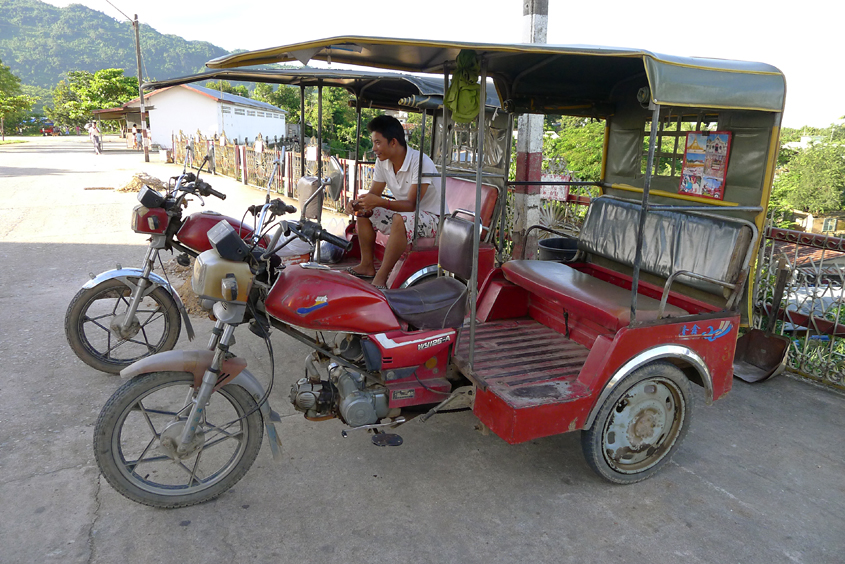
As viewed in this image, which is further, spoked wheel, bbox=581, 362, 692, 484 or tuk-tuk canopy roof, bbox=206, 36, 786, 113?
spoked wheel, bbox=581, 362, 692, 484

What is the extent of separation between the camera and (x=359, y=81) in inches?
210

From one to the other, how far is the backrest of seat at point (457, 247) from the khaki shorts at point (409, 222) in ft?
4.58

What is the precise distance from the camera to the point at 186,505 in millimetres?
2789

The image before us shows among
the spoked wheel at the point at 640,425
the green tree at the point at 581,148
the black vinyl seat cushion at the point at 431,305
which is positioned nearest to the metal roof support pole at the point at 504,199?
the black vinyl seat cushion at the point at 431,305

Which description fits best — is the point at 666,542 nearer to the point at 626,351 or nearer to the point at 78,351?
the point at 626,351

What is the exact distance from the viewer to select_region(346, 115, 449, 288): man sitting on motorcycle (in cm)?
465

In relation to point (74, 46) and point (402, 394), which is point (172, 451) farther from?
point (74, 46)

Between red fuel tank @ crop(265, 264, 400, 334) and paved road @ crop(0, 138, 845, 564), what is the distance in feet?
2.87

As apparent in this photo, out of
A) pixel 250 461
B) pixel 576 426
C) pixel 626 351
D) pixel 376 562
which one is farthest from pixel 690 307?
pixel 250 461

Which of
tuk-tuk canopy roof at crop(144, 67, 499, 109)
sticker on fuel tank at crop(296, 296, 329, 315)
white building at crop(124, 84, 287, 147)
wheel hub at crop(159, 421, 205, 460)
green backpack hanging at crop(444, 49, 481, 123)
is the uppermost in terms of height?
white building at crop(124, 84, 287, 147)

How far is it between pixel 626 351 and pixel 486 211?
230 cm

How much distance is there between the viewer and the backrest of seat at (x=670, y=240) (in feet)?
11.0

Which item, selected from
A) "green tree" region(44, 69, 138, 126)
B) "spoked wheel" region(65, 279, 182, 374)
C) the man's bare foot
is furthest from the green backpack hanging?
"green tree" region(44, 69, 138, 126)

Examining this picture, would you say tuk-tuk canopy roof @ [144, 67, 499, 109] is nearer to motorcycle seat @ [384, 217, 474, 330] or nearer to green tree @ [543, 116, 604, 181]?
motorcycle seat @ [384, 217, 474, 330]
